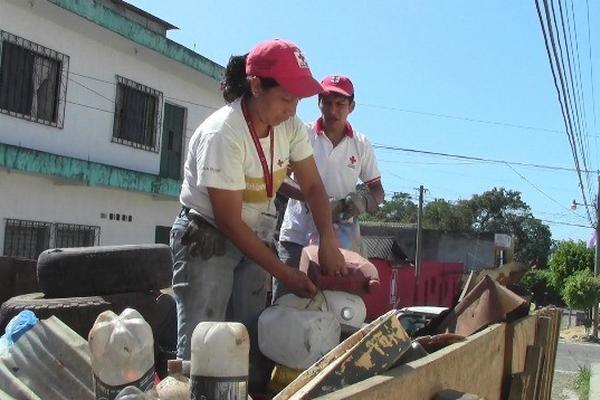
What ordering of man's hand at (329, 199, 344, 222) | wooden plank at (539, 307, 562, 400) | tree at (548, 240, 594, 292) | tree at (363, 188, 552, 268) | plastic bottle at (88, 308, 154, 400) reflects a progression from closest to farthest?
1. plastic bottle at (88, 308, 154, 400)
2. wooden plank at (539, 307, 562, 400)
3. man's hand at (329, 199, 344, 222)
4. tree at (548, 240, 594, 292)
5. tree at (363, 188, 552, 268)

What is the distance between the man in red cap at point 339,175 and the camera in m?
3.93

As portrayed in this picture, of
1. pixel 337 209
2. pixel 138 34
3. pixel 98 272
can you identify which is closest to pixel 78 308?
pixel 98 272

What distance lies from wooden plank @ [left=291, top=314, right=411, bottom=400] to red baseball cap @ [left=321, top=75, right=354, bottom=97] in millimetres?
2161

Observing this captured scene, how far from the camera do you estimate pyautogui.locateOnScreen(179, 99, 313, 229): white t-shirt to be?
275cm

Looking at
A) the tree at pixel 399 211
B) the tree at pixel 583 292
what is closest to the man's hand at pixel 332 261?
the tree at pixel 583 292

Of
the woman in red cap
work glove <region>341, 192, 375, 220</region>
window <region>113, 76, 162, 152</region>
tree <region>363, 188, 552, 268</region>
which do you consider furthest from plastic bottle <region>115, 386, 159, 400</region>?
tree <region>363, 188, 552, 268</region>

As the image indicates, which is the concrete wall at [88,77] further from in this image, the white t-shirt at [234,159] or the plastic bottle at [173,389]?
the plastic bottle at [173,389]

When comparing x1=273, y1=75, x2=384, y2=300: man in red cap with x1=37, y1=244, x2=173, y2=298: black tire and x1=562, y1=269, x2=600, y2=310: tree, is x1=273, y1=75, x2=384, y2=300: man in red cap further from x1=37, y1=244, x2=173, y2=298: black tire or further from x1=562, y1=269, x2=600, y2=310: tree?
x1=562, y1=269, x2=600, y2=310: tree

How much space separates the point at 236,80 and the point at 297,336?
1156 millimetres

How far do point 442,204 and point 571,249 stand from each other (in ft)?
108

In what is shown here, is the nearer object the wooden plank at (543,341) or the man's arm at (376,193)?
the wooden plank at (543,341)

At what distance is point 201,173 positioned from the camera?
277 centimetres

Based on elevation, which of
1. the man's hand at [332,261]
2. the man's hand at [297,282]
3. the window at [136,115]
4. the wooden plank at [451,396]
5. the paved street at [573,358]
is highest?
the window at [136,115]

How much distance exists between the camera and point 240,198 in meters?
2.79
